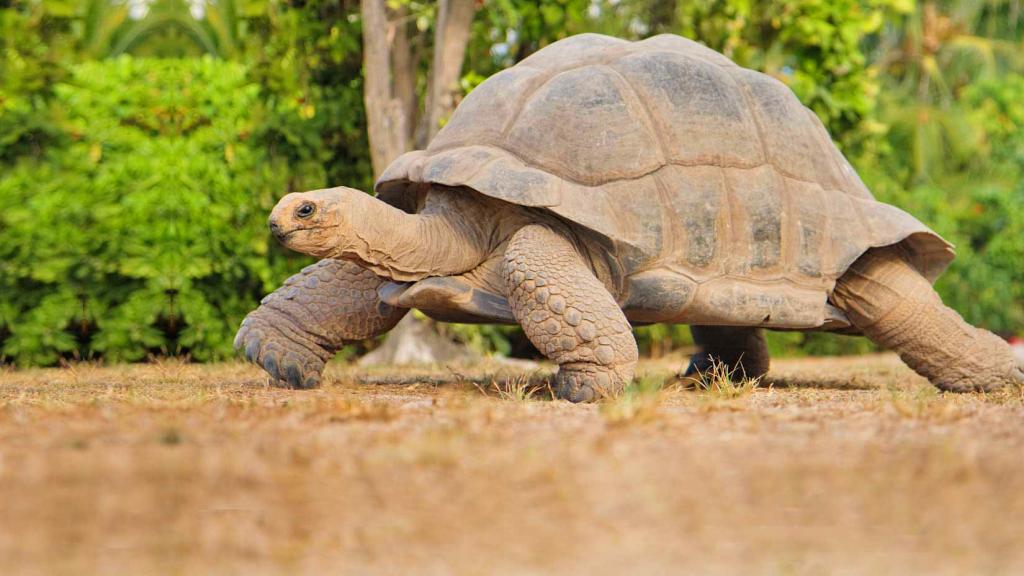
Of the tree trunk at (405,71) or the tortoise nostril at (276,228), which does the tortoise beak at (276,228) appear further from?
the tree trunk at (405,71)

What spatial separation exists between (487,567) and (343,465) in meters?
0.65

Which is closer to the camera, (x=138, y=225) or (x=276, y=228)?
(x=276, y=228)

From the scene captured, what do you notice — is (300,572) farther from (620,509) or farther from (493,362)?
(493,362)

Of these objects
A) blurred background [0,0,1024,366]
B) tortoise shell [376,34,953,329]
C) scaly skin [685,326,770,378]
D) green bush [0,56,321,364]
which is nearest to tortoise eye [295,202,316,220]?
tortoise shell [376,34,953,329]

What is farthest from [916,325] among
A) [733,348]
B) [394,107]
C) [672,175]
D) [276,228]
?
[394,107]

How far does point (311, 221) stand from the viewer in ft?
14.8

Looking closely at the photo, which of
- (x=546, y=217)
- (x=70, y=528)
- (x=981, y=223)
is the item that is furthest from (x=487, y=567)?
(x=981, y=223)

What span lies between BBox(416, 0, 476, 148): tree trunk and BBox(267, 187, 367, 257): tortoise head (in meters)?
3.43

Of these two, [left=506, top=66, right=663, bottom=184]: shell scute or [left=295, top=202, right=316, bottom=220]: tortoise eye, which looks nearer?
[left=295, top=202, right=316, bottom=220]: tortoise eye

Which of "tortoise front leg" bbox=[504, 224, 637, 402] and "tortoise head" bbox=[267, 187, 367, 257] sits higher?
"tortoise head" bbox=[267, 187, 367, 257]

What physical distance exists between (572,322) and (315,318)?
4.73 feet

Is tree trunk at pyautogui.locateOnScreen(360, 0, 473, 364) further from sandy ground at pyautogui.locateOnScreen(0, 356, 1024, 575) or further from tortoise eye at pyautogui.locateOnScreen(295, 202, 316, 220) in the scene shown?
sandy ground at pyautogui.locateOnScreen(0, 356, 1024, 575)

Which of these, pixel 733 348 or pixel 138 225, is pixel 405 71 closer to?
pixel 138 225

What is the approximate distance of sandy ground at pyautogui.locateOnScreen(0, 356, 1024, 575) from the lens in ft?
6.75
